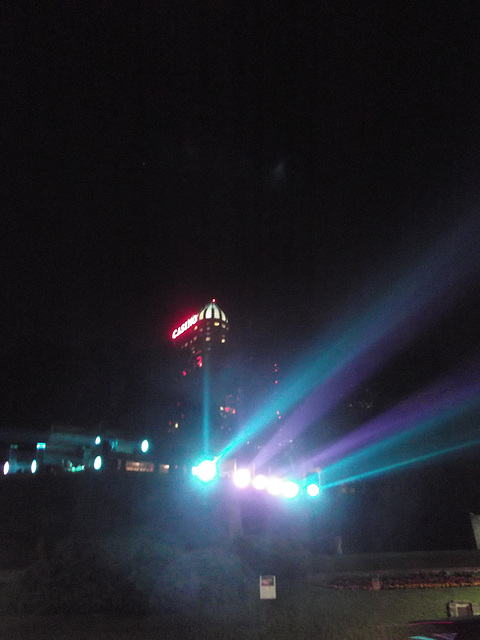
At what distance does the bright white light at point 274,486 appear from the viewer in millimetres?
10371

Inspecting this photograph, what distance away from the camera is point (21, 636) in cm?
626

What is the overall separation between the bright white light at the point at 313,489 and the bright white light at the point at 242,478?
1.80 meters

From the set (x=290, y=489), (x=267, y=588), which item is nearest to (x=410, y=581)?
(x=290, y=489)

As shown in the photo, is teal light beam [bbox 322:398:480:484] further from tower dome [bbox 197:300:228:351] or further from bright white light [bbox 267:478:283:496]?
tower dome [bbox 197:300:228:351]

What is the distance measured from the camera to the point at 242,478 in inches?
443

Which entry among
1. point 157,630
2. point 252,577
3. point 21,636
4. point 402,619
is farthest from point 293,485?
point 21,636

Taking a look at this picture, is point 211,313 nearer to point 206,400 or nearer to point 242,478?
point 206,400

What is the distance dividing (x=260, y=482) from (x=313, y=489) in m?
1.56

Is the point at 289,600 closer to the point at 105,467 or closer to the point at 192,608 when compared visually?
the point at 192,608

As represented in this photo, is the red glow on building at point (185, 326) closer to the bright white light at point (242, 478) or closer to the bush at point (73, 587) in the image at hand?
the bright white light at point (242, 478)

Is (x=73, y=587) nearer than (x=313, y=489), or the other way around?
(x=73, y=587)

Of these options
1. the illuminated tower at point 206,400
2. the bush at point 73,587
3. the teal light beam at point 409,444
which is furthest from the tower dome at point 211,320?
the bush at point 73,587

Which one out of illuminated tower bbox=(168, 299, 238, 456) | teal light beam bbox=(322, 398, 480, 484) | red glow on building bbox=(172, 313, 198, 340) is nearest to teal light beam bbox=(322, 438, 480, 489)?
teal light beam bbox=(322, 398, 480, 484)

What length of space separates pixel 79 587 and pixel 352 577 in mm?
6426
